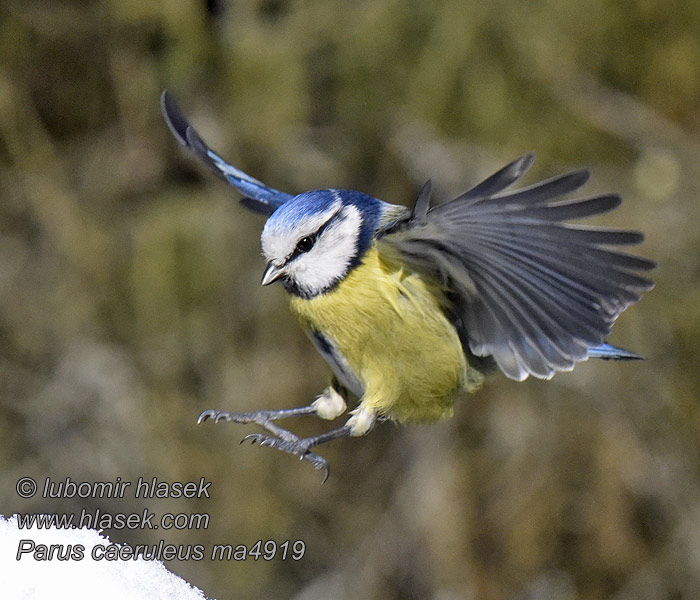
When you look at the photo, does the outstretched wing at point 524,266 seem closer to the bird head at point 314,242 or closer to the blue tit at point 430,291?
the blue tit at point 430,291

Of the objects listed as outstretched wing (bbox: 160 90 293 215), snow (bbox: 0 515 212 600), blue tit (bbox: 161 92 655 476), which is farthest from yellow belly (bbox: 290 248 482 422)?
snow (bbox: 0 515 212 600)

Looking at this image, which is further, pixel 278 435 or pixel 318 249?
pixel 278 435

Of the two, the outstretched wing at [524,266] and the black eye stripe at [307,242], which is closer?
the outstretched wing at [524,266]

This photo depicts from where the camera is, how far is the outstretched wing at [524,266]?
1549mm

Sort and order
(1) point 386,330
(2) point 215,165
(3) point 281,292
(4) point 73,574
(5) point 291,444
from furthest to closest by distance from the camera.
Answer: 1. (3) point 281,292
2. (2) point 215,165
3. (5) point 291,444
4. (1) point 386,330
5. (4) point 73,574

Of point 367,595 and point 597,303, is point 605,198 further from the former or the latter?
point 367,595

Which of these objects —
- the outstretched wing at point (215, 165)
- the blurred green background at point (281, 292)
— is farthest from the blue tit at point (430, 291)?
the blurred green background at point (281, 292)

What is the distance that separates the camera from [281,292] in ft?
11.5

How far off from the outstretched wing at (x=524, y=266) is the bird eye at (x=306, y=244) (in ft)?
0.57

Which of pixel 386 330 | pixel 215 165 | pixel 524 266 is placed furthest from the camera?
pixel 215 165

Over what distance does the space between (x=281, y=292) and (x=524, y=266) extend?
1865 millimetres

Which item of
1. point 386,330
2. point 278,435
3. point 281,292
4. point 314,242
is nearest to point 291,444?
point 278,435

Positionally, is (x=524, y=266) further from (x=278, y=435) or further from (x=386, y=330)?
(x=278, y=435)

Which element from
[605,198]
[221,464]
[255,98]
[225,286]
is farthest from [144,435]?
[605,198]
